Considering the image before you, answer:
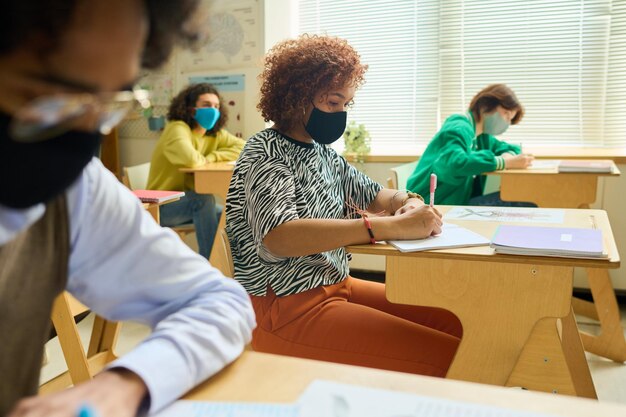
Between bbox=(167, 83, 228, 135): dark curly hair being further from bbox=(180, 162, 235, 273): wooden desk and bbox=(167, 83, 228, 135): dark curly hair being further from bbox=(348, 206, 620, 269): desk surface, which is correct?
bbox=(348, 206, 620, 269): desk surface

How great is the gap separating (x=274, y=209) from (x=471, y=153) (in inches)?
65.9

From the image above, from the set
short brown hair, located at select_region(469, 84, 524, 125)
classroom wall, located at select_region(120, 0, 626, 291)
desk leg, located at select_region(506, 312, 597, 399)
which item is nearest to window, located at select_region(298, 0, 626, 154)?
classroom wall, located at select_region(120, 0, 626, 291)

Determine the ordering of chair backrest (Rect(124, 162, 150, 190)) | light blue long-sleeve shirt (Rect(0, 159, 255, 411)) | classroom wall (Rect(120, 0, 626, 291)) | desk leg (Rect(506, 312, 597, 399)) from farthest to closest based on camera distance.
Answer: chair backrest (Rect(124, 162, 150, 190)), classroom wall (Rect(120, 0, 626, 291)), desk leg (Rect(506, 312, 597, 399)), light blue long-sleeve shirt (Rect(0, 159, 255, 411))

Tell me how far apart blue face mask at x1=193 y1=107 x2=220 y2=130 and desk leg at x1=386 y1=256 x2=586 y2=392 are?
2593mm

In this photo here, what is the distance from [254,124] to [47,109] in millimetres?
3750

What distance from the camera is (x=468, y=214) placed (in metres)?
1.91

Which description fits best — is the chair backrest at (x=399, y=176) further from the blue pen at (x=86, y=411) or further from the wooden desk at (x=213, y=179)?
the blue pen at (x=86, y=411)

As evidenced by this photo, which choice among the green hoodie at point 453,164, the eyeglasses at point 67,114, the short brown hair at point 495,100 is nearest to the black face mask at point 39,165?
the eyeglasses at point 67,114

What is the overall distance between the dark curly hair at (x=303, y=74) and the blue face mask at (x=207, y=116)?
2.20m

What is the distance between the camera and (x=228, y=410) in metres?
0.65

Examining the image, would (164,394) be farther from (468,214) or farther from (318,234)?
(468,214)

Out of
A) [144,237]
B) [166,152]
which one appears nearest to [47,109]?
[144,237]

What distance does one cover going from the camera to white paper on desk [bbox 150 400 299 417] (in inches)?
25.3

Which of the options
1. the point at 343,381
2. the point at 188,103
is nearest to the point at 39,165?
the point at 343,381
